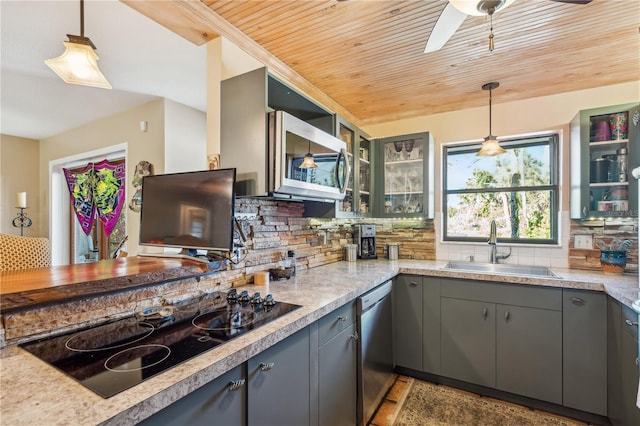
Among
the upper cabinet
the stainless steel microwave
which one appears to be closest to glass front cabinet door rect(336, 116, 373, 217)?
the stainless steel microwave

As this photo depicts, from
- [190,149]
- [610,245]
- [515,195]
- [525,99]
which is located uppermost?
[525,99]

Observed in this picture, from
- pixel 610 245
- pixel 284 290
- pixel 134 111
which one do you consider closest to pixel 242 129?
pixel 284 290

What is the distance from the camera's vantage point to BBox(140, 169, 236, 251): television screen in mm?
1420

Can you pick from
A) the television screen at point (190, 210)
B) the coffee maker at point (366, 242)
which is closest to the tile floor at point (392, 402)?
the coffee maker at point (366, 242)

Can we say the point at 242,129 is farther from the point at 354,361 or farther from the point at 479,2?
the point at 354,361

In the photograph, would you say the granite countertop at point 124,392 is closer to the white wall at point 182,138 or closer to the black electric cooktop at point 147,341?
the black electric cooktop at point 147,341

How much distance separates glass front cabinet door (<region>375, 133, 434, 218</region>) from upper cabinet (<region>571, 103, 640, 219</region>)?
1.11 metres

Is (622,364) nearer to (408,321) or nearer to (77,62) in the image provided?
(408,321)

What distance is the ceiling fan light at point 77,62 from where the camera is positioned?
5.16ft

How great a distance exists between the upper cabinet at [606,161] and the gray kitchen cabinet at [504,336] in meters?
0.80

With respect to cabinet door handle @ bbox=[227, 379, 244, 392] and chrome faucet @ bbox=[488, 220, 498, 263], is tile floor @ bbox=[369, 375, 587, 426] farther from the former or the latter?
cabinet door handle @ bbox=[227, 379, 244, 392]

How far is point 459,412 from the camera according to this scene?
2012 millimetres

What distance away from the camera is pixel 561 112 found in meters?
2.61

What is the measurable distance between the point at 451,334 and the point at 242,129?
2.08m
